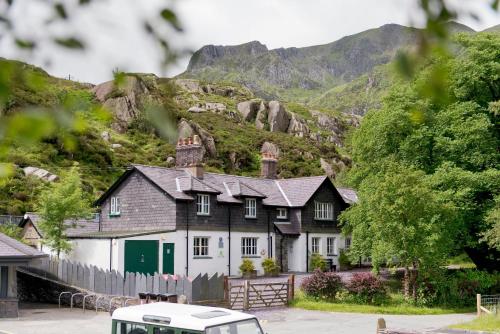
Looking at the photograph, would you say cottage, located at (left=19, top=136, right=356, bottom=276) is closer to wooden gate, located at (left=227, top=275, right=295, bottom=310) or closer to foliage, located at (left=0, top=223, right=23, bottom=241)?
foliage, located at (left=0, top=223, right=23, bottom=241)

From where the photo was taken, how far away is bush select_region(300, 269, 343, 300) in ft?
100

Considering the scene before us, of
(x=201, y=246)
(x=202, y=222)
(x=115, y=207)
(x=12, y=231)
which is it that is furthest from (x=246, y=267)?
(x=12, y=231)

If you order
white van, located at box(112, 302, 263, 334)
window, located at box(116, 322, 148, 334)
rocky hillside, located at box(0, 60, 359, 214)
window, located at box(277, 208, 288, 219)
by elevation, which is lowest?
window, located at box(116, 322, 148, 334)

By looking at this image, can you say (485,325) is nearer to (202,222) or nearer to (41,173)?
(202,222)

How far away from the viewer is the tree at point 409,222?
97.1ft

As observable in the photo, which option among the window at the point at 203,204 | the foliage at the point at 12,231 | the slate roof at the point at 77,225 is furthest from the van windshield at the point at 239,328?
the slate roof at the point at 77,225

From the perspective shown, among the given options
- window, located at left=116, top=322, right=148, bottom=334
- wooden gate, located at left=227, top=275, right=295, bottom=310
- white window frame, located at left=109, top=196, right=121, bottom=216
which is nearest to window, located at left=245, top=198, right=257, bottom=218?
white window frame, located at left=109, top=196, right=121, bottom=216

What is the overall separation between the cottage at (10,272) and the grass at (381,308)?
12346 mm

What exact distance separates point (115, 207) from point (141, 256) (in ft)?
20.7

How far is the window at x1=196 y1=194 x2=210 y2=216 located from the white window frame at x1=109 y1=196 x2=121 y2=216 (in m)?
5.75

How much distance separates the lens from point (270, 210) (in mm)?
43750

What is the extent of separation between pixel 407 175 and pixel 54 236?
2063cm

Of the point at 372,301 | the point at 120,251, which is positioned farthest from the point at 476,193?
the point at 120,251

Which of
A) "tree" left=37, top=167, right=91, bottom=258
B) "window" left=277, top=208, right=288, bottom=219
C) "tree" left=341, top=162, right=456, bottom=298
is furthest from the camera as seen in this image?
"window" left=277, top=208, right=288, bottom=219
